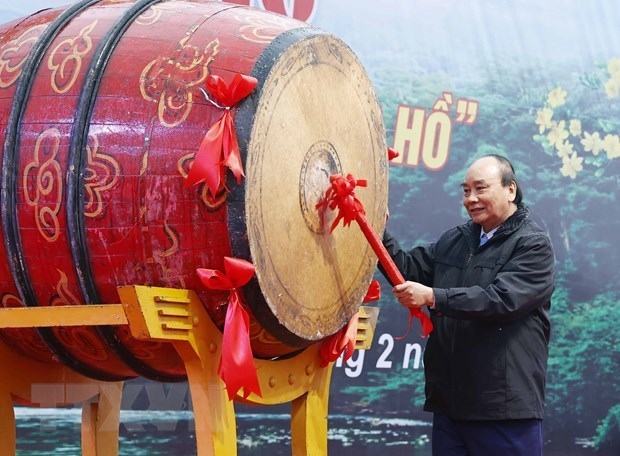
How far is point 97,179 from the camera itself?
1.96 metres

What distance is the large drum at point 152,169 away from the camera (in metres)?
1.95

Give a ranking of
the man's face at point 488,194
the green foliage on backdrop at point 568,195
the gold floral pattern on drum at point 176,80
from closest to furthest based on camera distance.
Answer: the gold floral pattern on drum at point 176,80, the man's face at point 488,194, the green foliage on backdrop at point 568,195

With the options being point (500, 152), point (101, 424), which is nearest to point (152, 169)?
point (101, 424)

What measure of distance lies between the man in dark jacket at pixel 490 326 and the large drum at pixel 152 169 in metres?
0.44

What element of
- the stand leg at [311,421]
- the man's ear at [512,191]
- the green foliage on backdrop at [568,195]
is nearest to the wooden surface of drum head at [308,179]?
the stand leg at [311,421]

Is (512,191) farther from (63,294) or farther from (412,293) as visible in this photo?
(63,294)

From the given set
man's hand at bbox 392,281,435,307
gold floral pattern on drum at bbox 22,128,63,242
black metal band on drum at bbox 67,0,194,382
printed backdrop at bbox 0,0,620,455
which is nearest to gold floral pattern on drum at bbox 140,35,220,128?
black metal band on drum at bbox 67,0,194,382

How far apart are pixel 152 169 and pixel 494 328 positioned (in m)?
1.12

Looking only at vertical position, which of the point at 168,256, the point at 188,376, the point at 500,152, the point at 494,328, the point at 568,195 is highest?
the point at 500,152

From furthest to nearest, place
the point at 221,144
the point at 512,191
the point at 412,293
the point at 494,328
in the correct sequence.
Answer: the point at 512,191, the point at 494,328, the point at 412,293, the point at 221,144

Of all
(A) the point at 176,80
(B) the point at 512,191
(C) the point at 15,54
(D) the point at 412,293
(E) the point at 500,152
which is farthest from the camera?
(E) the point at 500,152

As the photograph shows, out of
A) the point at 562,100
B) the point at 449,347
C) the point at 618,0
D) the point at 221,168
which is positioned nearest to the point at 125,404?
the point at 449,347

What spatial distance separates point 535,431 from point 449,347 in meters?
0.33

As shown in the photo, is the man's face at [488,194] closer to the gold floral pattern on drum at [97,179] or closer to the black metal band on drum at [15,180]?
the gold floral pattern on drum at [97,179]
